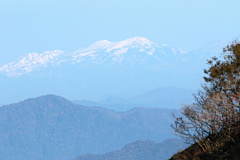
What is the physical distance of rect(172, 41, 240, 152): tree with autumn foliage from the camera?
35.5 meters

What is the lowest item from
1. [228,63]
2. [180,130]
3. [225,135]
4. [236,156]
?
[236,156]

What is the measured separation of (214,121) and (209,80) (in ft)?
18.4

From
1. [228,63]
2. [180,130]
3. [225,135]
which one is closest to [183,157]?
[180,130]

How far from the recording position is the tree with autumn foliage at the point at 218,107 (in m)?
35.5

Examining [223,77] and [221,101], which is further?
[223,77]

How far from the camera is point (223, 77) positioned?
38969mm

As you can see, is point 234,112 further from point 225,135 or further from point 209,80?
point 209,80

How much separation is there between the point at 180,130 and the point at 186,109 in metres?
1.95

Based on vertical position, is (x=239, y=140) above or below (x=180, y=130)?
below

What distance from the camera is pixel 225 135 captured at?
36.6m

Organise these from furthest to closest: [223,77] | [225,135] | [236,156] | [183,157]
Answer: [183,157] → [223,77] → [225,135] → [236,156]

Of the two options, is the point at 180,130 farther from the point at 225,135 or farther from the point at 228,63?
the point at 228,63

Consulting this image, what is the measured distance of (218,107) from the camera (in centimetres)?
3531

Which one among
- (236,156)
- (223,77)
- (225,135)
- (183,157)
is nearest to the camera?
(236,156)
